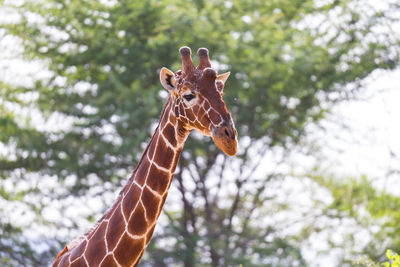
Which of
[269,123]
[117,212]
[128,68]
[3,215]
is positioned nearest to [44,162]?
[3,215]

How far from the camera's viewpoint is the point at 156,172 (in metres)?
4.18

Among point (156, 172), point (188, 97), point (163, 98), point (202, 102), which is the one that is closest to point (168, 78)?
point (188, 97)

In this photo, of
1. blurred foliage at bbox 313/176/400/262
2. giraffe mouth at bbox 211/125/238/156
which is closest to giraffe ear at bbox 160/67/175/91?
giraffe mouth at bbox 211/125/238/156

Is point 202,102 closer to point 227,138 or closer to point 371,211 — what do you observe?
point 227,138

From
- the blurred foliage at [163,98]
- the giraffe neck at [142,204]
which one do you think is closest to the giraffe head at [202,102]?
the giraffe neck at [142,204]

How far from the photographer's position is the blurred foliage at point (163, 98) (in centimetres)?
1232

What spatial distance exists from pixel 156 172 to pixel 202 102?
64 centimetres

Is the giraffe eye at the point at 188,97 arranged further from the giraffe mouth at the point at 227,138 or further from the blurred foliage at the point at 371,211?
the blurred foliage at the point at 371,211

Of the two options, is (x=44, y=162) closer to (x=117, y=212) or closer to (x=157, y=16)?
(x=157, y=16)

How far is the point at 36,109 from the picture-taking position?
1363 cm

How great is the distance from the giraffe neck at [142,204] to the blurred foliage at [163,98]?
292 inches

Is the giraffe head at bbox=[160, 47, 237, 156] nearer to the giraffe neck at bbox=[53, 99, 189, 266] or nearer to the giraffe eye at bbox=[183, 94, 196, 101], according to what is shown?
the giraffe eye at bbox=[183, 94, 196, 101]

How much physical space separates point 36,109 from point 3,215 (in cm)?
277

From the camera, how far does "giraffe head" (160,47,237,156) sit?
3.69m
